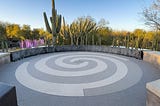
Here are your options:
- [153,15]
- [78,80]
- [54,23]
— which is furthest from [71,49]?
[153,15]

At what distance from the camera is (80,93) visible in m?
3.36

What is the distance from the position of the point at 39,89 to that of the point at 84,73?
185 cm

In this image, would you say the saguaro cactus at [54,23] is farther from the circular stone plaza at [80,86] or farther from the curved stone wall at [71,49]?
the circular stone plaza at [80,86]

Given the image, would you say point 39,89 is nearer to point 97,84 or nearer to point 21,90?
point 21,90

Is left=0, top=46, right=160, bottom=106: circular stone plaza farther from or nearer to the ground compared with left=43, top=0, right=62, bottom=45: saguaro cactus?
nearer to the ground

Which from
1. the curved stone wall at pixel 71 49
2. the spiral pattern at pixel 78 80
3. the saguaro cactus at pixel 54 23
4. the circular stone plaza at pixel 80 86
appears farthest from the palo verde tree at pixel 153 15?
the spiral pattern at pixel 78 80

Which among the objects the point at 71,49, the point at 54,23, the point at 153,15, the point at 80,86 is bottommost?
the point at 80,86

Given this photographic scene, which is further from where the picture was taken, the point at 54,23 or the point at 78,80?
the point at 54,23

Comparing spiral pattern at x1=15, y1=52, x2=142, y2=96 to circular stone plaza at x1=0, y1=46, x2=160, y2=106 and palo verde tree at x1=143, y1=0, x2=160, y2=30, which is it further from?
palo verde tree at x1=143, y1=0, x2=160, y2=30

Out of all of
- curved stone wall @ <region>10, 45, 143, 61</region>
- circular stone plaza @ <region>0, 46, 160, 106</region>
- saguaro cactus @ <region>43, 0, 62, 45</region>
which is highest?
saguaro cactus @ <region>43, 0, 62, 45</region>

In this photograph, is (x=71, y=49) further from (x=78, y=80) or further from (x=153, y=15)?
(x=153, y=15)

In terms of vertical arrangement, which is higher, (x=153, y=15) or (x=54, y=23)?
(x=153, y=15)

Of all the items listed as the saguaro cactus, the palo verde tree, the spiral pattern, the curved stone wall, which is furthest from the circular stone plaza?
the palo verde tree

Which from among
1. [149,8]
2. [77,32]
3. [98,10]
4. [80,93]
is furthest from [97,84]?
[98,10]
